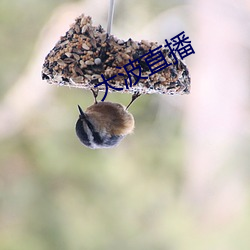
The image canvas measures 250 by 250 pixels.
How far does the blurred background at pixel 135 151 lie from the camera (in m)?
3.07

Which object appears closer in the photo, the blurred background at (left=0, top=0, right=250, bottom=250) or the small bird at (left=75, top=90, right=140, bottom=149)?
the small bird at (left=75, top=90, right=140, bottom=149)

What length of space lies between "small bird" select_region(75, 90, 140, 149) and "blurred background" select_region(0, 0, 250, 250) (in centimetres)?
179

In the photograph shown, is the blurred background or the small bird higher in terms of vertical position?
the blurred background

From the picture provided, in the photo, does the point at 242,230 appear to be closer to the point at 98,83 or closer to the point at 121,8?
the point at 121,8

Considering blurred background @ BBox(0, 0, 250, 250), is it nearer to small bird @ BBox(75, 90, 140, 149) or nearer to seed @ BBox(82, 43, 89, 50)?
small bird @ BBox(75, 90, 140, 149)

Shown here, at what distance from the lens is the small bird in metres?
1.24

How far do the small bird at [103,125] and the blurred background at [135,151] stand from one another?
1.79 m

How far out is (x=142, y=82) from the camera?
1.09 meters

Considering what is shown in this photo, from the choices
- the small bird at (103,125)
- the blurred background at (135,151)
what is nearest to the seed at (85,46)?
the small bird at (103,125)

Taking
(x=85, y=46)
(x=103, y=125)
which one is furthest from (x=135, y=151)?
(x=85, y=46)

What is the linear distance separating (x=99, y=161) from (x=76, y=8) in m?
0.98

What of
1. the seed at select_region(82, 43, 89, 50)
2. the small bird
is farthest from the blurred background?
the seed at select_region(82, 43, 89, 50)

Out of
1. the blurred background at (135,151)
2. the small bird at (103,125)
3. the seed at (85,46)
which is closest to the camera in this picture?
the seed at (85,46)

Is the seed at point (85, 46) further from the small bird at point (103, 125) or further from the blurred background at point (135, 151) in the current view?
the blurred background at point (135, 151)
